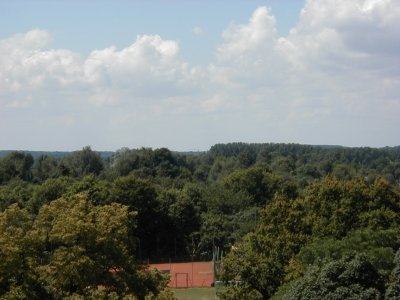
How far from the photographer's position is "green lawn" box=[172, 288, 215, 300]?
46.8 m

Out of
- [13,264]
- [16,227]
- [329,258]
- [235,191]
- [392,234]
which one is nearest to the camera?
[13,264]

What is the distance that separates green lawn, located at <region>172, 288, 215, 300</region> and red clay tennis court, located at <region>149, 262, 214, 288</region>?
4.89 feet

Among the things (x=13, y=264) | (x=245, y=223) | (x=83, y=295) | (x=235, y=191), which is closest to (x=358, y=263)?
(x=83, y=295)

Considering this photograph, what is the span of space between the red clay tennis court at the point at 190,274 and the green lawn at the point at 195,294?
149 cm

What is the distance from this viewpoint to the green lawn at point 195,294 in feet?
153

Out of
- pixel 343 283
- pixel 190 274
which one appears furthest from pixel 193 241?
pixel 343 283

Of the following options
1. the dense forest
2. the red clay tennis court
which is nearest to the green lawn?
the red clay tennis court

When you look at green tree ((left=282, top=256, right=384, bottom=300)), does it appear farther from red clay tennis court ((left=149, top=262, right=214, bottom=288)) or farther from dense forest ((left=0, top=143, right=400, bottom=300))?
red clay tennis court ((left=149, top=262, right=214, bottom=288))

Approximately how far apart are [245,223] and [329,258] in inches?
1514

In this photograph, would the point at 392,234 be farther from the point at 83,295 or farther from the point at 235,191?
the point at 235,191

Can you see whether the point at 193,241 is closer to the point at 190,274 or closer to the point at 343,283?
the point at 190,274

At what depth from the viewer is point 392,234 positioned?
3372cm

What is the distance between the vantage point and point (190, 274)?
5853cm

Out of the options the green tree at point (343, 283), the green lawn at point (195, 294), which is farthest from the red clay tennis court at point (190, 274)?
the green tree at point (343, 283)
